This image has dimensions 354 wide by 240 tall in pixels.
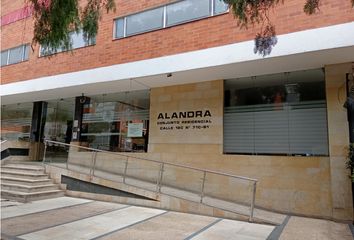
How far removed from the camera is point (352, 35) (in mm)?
6660

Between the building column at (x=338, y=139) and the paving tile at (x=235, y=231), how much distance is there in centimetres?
206

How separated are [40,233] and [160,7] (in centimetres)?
741

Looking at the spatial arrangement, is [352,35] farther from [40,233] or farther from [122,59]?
[40,233]

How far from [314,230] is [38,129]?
12.3 metres

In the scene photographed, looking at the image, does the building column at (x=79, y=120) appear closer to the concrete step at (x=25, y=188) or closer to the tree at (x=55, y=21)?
the concrete step at (x=25, y=188)

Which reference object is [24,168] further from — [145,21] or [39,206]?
[145,21]

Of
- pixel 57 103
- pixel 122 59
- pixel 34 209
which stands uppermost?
pixel 122 59

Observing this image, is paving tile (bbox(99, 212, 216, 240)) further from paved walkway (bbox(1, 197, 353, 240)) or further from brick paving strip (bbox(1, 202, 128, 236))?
brick paving strip (bbox(1, 202, 128, 236))

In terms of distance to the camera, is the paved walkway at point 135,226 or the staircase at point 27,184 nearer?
the paved walkway at point 135,226

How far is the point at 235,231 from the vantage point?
609 centimetres

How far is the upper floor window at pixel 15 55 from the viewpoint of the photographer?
13.6 m

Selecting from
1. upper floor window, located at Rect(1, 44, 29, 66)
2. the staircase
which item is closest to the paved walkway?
the staircase

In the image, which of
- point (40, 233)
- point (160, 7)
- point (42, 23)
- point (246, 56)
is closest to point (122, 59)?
point (160, 7)

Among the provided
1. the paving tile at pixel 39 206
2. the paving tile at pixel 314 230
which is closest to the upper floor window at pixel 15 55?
the paving tile at pixel 39 206
